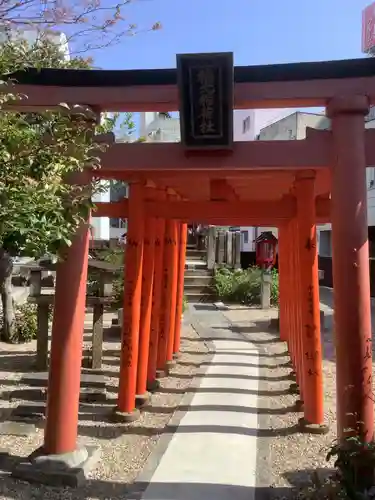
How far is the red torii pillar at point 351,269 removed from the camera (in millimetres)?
4270

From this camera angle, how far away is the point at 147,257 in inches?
278

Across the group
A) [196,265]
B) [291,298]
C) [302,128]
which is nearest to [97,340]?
[291,298]

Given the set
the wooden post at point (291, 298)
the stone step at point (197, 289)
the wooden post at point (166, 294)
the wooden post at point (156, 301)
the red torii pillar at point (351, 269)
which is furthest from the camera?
the stone step at point (197, 289)

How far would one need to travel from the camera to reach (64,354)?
4711mm

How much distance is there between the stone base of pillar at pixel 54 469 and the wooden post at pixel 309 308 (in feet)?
8.14

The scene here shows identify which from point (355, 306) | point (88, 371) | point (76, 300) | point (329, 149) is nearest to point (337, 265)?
point (355, 306)

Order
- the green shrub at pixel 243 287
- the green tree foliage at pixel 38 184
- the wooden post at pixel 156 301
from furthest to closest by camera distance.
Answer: the green shrub at pixel 243 287 < the wooden post at pixel 156 301 < the green tree foliage at pixel 38 184

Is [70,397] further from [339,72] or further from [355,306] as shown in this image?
[339,72]

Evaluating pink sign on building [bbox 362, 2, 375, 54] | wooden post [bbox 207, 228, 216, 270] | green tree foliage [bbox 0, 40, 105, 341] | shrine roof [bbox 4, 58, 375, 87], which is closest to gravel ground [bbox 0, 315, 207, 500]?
green tree foliage [bbox 0, 40, 105, 341]

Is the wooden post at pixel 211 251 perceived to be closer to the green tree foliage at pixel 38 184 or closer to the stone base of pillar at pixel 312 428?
the stone base of pillar at pixel 312 428

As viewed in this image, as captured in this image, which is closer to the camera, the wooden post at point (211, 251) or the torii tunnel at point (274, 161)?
the torii tunnel at point (274, 161)

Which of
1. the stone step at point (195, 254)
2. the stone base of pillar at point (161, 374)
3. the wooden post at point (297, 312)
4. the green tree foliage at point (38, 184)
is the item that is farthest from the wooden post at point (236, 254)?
the green tree foliage at point (38, 184)

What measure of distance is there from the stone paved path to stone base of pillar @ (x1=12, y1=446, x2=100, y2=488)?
1.70 feet

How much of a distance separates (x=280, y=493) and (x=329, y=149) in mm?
2766
